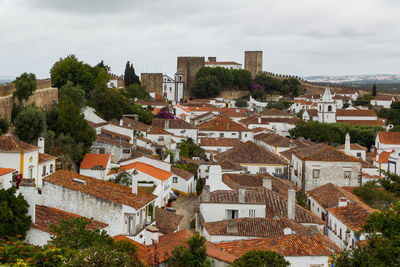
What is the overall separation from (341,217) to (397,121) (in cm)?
5810

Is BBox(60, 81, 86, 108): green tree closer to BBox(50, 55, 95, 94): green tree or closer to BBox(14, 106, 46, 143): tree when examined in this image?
BBox(50, 55, 95, 94): green tree

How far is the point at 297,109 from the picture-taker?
268ft

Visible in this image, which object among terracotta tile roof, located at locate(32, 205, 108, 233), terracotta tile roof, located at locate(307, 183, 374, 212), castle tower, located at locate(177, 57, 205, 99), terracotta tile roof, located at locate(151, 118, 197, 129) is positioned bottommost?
terracotta tile roof, located at locate(307, 183, 374, 212)

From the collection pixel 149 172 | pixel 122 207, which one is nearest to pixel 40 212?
pixel 122 207

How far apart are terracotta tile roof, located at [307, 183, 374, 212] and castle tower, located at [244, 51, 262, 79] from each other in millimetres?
72761

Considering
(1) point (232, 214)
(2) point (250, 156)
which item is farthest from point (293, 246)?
(2) point (250, 156)

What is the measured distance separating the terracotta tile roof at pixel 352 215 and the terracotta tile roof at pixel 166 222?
21.6ft

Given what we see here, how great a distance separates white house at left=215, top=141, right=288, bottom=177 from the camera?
35188 mm

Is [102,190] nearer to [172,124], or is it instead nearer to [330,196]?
[330,196]

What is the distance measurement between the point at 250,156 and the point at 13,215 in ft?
73.4

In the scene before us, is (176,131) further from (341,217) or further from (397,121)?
(397,121)

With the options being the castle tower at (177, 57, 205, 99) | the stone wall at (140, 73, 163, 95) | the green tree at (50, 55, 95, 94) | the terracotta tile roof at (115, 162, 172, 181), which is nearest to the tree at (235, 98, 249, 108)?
the castle tower at (177, 57, 205, 99)

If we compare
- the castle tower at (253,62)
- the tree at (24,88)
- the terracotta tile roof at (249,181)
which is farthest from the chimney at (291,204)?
the castle tower at (253,62)

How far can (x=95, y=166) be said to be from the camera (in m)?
26.6
